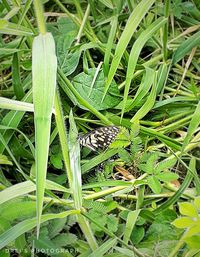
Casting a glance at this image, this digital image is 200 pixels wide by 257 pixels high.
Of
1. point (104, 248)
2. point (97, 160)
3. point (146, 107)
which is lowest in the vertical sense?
point (104, 248)

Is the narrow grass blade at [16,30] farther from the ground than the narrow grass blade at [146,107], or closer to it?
farther from the ground

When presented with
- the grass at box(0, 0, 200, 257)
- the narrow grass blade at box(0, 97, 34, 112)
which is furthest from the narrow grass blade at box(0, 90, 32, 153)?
the narrow grass blade at box(0, 97, 34, 112)

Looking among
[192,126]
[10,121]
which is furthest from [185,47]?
[10,121]

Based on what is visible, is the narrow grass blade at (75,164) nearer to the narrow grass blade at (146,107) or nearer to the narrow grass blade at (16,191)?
the narrow grass blade at (16,191)

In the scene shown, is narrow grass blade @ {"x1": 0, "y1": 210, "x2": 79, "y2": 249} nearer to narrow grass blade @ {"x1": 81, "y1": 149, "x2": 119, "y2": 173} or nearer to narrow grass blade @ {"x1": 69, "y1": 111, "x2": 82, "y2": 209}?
narrow grass blade @ {"x1": 69, "y1": 111, "x2": 82, "y2": 209}

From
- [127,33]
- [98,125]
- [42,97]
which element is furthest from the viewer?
[98,125]

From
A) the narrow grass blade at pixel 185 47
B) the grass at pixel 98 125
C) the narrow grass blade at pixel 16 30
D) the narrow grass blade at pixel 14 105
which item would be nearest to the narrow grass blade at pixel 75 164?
the grass at pixel 98 125

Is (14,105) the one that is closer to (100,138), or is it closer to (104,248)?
(100,138)

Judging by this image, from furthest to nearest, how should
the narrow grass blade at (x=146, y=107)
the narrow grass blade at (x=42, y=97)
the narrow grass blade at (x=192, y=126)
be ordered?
the narrow grass blade at (x=146, y=107) < the narrow grass blade at (x=192, y=126) < the narrow grass blade at (x=42, y=97)
